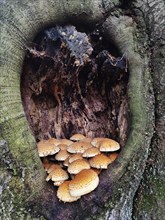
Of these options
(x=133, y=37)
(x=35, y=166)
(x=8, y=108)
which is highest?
(x=133, y=37)

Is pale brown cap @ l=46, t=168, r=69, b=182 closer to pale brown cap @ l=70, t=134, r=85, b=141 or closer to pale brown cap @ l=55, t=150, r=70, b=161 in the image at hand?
pale brown cap @ l=55, t=150, r=70, b=161

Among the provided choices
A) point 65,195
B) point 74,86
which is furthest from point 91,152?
point 74,86

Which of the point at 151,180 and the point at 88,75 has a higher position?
the point at 88,75

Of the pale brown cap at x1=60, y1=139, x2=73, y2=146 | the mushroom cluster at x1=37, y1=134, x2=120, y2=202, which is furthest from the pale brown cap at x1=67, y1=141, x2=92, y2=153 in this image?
the pale brown cap at x1=60, y1=139, x2=73, y2=146

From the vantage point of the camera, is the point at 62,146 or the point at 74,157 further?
the point at 62,146

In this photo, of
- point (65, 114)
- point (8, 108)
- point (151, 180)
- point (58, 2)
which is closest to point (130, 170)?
point (151, 180)

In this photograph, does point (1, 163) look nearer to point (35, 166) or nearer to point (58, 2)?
point (35, 166)

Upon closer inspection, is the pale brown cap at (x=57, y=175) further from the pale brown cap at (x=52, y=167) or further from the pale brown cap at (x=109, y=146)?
the pale brown cap at (x=109, y=146)

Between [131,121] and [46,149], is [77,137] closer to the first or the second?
[46,149]
